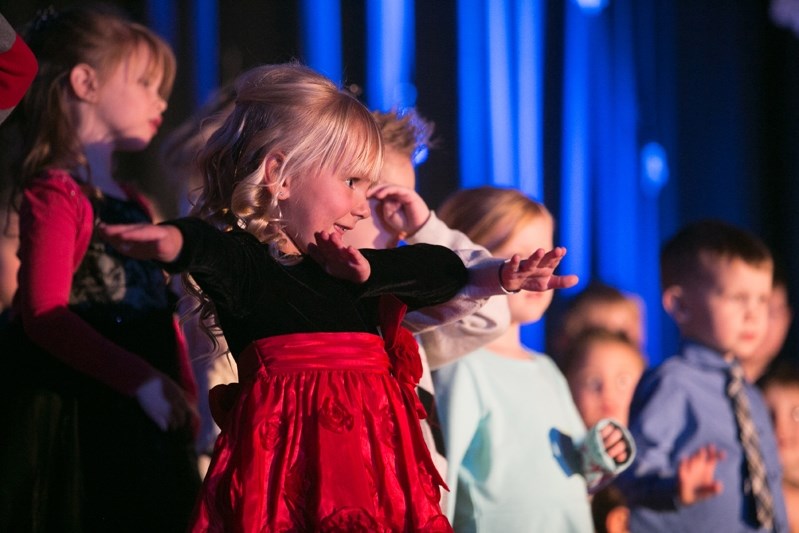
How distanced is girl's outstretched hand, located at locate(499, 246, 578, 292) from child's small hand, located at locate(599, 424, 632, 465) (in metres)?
0.75

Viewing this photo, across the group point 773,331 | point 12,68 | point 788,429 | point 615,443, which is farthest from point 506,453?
point 773,331

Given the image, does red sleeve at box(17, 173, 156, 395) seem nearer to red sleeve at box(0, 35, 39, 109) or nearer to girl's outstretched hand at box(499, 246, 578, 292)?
red sleeve at box(0, 35, 39, 109)

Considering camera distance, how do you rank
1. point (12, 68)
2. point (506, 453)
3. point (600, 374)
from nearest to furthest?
point (12, 68) < point (506, 453) < point (600, 374)

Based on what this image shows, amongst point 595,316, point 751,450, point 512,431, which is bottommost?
point 751,450

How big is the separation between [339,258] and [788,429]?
2236mm

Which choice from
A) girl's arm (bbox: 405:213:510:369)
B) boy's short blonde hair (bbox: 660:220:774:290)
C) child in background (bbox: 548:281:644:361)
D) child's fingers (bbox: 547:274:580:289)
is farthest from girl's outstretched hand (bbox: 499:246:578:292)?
child in background (bbox: 548:281:644:361)

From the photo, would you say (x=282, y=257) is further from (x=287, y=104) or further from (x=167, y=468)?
(x=167, y=468)

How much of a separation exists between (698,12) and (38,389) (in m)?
2.83

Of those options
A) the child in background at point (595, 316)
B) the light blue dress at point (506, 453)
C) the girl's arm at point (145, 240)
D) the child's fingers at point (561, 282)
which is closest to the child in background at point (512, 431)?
the light blue dress at point (506, 453)

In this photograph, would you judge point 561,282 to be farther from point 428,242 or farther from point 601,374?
point 601,374

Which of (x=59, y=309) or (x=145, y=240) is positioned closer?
(x=145, y=240)

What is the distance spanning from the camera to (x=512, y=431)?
86.6 inches

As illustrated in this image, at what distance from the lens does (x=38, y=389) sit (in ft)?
6.13

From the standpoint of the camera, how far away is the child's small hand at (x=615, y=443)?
86.4 inches
